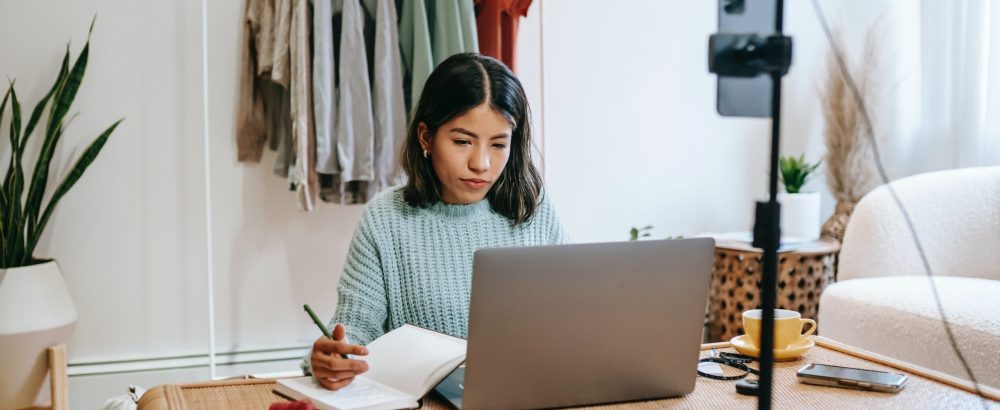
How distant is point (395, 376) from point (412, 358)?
0.03 m

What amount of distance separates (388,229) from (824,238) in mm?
1965

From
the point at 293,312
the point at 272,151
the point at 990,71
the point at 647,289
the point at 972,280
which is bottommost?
the point at 293,312

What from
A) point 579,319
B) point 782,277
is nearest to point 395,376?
point 579,319

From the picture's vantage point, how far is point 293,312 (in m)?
2.70

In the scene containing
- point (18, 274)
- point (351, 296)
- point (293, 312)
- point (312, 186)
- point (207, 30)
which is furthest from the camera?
point (293, 312)

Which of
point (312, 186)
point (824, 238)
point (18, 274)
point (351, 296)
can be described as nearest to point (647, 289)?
point (351, 296)

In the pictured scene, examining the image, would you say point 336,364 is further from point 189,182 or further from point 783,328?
point 189,182

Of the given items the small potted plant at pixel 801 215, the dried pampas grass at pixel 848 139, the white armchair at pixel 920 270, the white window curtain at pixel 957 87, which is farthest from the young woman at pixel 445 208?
the white window curtain at pixel 957 87

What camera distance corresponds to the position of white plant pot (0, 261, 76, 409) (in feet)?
6.88

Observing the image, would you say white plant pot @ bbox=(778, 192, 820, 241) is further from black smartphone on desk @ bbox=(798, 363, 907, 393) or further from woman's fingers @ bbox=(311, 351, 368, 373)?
woman's fingers @ bbox=(311, 351, 368, 373)

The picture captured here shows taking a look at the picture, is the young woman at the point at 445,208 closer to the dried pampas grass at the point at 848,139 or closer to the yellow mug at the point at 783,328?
the yellow mug at the point at 783,328

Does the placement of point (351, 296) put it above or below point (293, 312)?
above

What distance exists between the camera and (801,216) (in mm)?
2918

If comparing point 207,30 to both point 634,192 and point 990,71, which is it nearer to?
point 634,192
